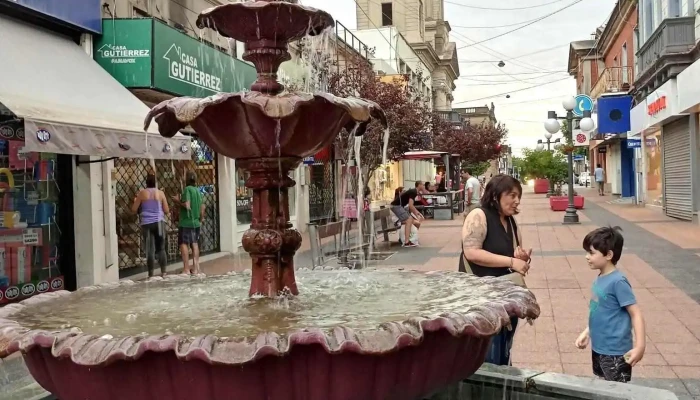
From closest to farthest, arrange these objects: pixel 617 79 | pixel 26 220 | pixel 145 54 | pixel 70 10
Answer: pixel 26 220 → pixel 70 10 → pixel 145 54 → pixel 617 79

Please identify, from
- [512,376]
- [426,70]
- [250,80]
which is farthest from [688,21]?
[426,70]

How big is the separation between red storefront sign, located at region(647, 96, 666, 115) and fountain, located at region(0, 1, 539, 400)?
17877 mm

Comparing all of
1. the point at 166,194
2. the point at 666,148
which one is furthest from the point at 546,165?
the point at 166,194

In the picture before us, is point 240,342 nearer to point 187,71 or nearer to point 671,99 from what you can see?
point 187,71

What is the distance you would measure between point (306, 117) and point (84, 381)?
166cm

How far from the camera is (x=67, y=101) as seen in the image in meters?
8.52

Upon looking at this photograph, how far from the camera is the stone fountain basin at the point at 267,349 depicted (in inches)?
94.6

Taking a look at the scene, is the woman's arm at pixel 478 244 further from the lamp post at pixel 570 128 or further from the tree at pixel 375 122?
the lamp post at pixel 570 128

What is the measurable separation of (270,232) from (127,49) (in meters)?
8.15

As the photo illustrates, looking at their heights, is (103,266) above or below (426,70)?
below

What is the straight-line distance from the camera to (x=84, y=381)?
259 cm

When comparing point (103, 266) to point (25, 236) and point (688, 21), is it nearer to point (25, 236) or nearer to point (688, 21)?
point (25, 236)

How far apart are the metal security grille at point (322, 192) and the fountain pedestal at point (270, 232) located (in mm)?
18187

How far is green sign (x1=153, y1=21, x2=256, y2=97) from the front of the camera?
1098 cm
